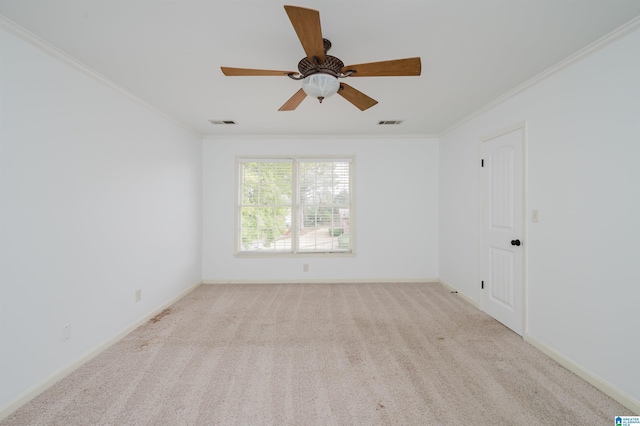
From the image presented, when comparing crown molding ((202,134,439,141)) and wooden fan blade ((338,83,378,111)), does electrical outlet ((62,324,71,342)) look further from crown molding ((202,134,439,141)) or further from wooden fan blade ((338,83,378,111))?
crown molding ((202,134,439,141))

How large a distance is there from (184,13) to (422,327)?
339cm

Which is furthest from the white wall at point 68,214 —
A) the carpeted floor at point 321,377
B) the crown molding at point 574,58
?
the crown molding at point 574,58

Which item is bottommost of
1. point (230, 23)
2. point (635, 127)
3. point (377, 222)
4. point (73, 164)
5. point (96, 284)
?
point (96, 284)

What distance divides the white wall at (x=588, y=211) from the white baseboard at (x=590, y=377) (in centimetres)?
2

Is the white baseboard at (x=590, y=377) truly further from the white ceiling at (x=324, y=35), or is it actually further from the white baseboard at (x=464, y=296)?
the white ceiling at (x=324, y=35)

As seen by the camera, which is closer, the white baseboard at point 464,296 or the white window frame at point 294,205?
the white baseboard at point 464,296

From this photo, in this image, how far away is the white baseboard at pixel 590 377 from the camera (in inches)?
68.8

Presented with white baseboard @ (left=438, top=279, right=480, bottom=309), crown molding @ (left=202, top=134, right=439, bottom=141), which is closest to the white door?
white baseboard @ (left=438, top=279, right=480, bottom=309)

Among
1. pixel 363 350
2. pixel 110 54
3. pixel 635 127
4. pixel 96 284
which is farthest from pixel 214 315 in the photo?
pixel 635 127

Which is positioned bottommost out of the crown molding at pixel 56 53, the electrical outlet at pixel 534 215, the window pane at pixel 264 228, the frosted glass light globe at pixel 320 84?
the window pane at pixel 264 228

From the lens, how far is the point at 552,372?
2139mm

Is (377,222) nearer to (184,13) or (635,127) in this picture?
(635,127)

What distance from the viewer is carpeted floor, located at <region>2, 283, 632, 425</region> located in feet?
5.57

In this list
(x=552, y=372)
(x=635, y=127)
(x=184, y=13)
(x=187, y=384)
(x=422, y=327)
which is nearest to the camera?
(x=184, y=13)
